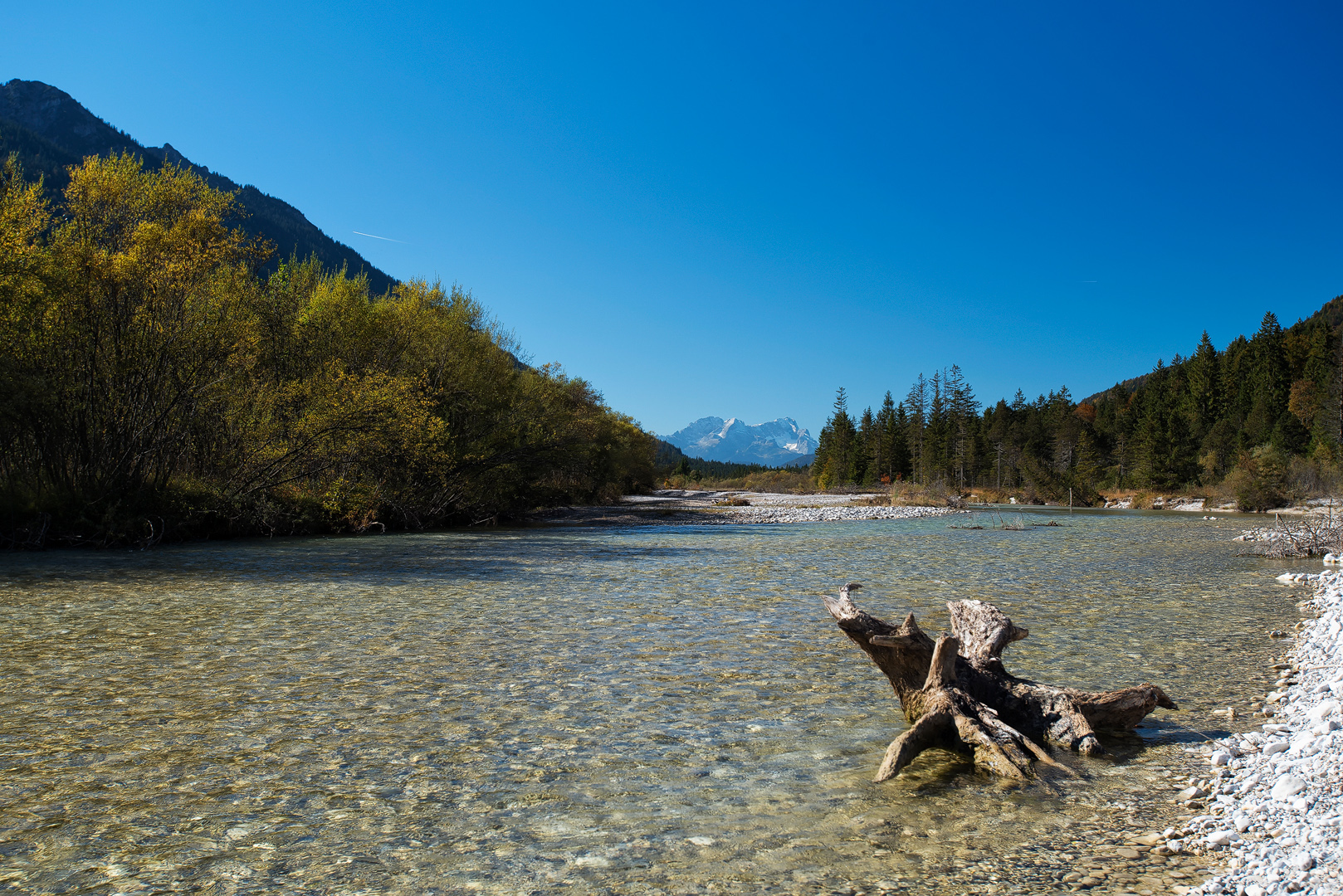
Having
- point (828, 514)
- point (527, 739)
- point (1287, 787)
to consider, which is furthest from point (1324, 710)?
point (828, 514)

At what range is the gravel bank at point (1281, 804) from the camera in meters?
3.23

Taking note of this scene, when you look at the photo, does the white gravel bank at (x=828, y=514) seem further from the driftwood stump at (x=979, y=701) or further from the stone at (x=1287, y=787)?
the stone at (x=1287, y=787)

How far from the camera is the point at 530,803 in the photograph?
4.42 metres

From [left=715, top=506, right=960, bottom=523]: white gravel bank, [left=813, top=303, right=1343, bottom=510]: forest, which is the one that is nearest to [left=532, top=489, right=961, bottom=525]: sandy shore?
[left=715, top=506, right=960, bottom=523]: white gravel bank

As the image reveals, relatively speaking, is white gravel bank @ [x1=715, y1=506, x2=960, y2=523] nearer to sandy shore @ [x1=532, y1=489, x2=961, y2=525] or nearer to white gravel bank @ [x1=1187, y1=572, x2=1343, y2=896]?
sandy shore @ [x1=532, y1=489, x2=961, y2=525]

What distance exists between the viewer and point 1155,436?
260 feet

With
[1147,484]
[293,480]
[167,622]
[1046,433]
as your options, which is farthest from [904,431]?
[167,622]

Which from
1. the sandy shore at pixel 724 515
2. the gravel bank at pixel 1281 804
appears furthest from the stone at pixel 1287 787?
the sandy shore at pixel 724 515

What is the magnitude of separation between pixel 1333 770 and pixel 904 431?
113m

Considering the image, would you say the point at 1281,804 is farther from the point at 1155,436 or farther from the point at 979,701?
the point at 1155,436

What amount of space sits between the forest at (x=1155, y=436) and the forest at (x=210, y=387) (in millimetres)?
51098

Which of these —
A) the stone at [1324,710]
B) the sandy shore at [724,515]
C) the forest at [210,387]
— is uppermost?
the forest at [210,387]

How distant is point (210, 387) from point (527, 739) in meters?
21.3

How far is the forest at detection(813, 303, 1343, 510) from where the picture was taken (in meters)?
63.2
